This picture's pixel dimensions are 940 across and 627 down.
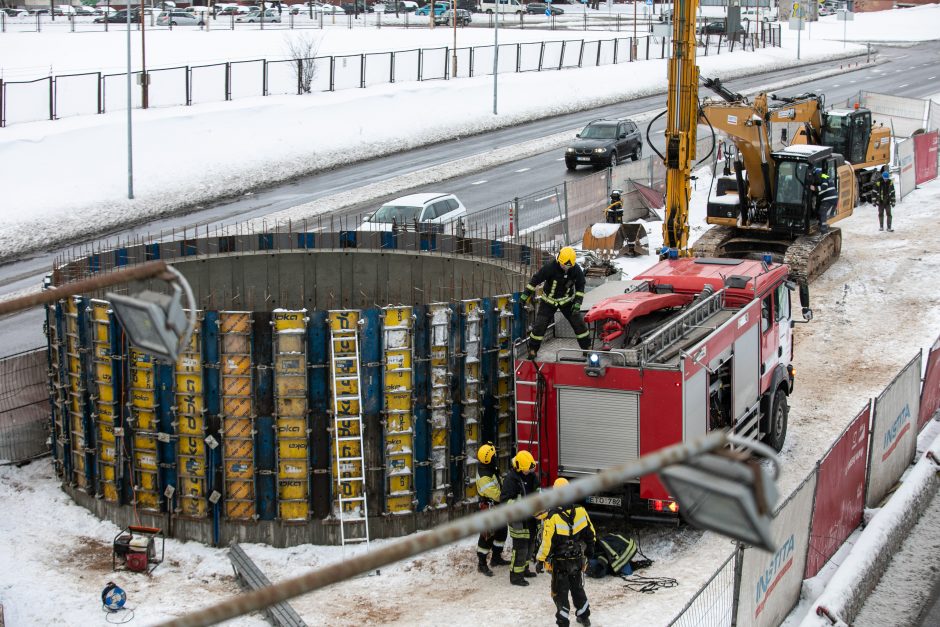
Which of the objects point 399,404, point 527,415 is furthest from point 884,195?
A: point 399,404

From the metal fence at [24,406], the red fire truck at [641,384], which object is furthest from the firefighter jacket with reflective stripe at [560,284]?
the metal fence at [24,406]

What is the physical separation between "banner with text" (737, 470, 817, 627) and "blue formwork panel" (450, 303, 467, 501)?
14.3ft

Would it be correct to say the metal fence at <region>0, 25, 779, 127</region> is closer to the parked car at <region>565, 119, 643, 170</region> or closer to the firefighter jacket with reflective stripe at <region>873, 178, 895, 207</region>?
the parked car at <region>565, 119, 643, 170</region>

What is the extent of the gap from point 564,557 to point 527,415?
2657 millimetres

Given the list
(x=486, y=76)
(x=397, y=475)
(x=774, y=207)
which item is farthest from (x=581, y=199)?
(x=486, y=76)

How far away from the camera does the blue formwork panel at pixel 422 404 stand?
1521cm

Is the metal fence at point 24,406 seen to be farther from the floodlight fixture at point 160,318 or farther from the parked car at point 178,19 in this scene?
the parked car at point 178,19

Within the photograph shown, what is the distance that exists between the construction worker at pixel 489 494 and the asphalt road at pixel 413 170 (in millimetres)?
12274

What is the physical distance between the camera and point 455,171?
4084cm

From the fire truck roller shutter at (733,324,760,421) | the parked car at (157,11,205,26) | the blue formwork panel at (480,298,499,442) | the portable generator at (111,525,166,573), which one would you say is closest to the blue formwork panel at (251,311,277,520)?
the portable generator at (111,525,166,573)

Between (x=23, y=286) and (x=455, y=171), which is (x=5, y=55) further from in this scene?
(x=23, y=286)

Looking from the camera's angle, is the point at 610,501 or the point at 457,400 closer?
the point at 610,501

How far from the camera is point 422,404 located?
15328mm

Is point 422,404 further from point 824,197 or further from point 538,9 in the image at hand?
point 538,9
